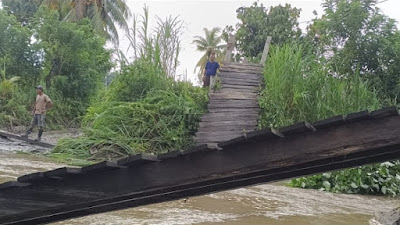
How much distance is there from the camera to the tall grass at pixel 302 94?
10.3 meters

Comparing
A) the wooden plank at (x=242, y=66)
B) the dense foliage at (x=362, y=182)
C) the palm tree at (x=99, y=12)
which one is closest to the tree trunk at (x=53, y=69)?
the palm tree at (x=99, y=12)

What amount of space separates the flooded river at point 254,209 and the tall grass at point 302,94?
277cm

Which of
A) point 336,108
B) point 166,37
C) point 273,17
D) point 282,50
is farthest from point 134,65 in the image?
point 273,17

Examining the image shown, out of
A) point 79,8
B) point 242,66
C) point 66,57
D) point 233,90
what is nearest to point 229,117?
point 233,90

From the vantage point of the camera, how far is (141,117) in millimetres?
10523

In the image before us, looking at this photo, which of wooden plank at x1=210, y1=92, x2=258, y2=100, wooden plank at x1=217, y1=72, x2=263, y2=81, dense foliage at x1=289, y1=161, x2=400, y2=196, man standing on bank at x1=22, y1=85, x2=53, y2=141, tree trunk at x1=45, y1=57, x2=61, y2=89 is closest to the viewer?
dense foliage at x1=289, y1=161, x2=400, y2=196

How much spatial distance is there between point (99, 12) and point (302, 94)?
48.9 feet

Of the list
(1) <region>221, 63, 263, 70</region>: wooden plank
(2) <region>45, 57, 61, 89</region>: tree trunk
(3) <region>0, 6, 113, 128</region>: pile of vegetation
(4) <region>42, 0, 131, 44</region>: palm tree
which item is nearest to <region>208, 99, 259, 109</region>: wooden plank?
(1) <region>221, 63, 263, 70</region>: wooden plank

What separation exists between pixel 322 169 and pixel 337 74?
1091 cm

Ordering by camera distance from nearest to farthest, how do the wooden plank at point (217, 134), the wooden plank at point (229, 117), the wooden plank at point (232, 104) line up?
1. the wooden plank at point (217, 134)
2. the wooden plank at point (229, 117)
3. the wooden plank at point (232, 104)

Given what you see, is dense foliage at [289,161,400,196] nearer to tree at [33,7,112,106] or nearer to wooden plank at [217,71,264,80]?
wooden plank at [217,71,264,80]

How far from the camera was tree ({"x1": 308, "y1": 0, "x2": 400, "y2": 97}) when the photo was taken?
13.0 m

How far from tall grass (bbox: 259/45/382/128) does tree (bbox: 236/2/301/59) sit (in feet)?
30.6

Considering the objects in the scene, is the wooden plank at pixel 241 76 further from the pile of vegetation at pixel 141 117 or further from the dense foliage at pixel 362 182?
the dense foliage at pixel 362 182
